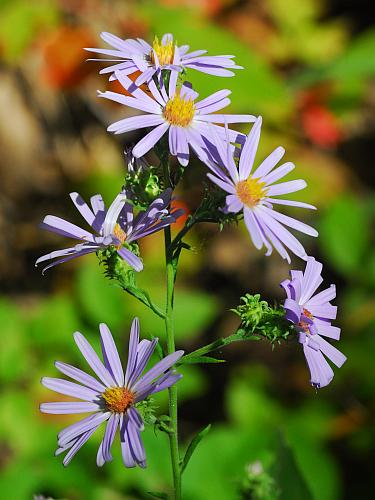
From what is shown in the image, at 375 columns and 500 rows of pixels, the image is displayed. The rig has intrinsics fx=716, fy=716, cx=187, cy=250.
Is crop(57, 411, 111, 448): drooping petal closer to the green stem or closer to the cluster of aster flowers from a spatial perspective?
the cluster of aster flowers

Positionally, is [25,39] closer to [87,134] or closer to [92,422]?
[87,134]

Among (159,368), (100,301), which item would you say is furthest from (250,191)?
(100,301)

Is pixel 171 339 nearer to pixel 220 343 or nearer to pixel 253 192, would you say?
pixel 220 343

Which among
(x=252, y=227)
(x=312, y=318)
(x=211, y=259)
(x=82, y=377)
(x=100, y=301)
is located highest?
(x=211, y=259)

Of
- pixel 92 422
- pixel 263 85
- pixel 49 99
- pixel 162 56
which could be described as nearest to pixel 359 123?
pixel 263 85

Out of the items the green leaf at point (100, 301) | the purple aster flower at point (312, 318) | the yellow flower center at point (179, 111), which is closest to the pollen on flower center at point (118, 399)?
the purple aster flower at point (312, 318)

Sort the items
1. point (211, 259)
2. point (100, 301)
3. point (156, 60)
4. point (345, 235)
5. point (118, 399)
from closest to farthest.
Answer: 1. point (118, 399)
2. point (156, 60)
3. point (100, 301)
4. point (345, 235)
5. point (211, 259)

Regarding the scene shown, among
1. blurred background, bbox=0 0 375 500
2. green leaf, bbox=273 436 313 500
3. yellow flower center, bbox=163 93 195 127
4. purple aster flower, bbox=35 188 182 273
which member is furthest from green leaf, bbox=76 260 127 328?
yellow flower center, bbox=163 93 195 127

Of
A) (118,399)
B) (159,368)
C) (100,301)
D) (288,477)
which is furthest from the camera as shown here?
(100,301)
